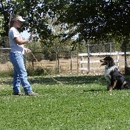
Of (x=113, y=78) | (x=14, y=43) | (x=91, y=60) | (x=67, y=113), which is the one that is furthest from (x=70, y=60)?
(x=67, y=113)

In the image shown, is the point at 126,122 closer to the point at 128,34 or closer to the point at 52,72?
the point at 128,34

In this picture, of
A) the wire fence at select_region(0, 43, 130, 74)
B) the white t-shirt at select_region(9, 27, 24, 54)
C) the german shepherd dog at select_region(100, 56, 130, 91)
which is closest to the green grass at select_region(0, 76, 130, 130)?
the white t-shirt at select_region(9, 27, 24, 54)

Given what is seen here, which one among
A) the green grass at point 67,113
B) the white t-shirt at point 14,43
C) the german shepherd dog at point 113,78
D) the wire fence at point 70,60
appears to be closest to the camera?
the green grass at point 67,113

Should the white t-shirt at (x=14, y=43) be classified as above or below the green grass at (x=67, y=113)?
above

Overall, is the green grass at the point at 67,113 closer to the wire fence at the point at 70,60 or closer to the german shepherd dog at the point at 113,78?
the german shepherd dog at the point at 113,78

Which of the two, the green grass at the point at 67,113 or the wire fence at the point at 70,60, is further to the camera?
the wire fence at the point at 70,60

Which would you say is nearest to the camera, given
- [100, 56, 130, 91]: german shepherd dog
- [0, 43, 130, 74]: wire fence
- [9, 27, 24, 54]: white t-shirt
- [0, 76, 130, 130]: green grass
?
[0, 76, 130, 130]: green grass

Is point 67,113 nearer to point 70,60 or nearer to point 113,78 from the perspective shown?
point 113,78

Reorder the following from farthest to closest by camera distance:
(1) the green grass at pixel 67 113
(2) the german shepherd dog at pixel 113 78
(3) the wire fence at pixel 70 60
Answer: (3) the wire fence at pixel 70 60 → (2) the german shepherd dog at pixel 113 78 → (1) the green grass at pixel 67 113

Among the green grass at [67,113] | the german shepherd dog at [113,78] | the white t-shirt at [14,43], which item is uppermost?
the white t-shirt at [14,43]

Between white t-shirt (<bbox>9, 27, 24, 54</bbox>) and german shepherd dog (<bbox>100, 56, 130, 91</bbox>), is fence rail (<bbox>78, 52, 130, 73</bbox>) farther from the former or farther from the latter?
white t-shirt (<bbox>9, 27, 24, 54</bbox>)

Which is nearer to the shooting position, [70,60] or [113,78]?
[113,78]

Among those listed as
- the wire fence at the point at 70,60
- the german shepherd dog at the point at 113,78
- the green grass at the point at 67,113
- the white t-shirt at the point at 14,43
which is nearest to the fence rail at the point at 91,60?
the wire fence at the point at 70,60

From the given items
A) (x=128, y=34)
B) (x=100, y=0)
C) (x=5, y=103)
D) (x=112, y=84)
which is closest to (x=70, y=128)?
(x=5, y=103)
